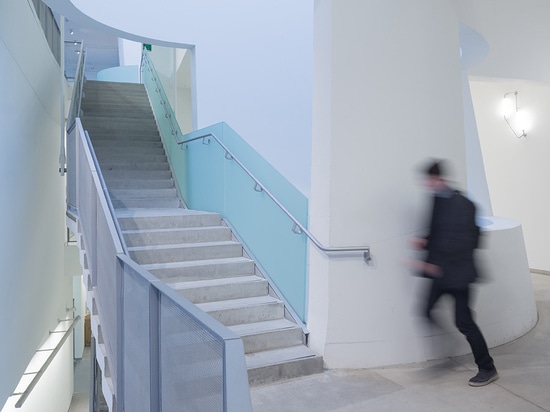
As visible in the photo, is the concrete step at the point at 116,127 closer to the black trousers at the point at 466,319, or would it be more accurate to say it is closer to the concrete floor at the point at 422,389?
the concrete floor at the point at 422,389

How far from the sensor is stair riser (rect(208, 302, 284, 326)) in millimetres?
4312

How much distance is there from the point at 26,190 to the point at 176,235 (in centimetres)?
300

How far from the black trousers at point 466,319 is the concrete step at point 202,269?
2.21 metres

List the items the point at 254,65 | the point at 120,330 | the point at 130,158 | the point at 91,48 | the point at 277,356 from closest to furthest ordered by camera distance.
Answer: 1. the point at 120,330
2. the point at 277,356
3. the point at 130,158
4. the point at 254,65
5. the point at 91,48

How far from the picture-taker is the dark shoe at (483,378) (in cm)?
345

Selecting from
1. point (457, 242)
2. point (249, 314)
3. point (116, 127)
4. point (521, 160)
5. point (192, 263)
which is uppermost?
point (116, 127)

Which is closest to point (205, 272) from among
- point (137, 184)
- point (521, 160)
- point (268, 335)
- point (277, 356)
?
point (268, 335)

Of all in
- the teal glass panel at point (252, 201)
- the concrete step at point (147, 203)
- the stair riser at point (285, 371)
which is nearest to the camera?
the stair riser at point (285, 371)

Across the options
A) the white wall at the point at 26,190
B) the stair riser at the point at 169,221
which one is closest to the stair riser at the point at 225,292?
the stair riser at the point at 169,221

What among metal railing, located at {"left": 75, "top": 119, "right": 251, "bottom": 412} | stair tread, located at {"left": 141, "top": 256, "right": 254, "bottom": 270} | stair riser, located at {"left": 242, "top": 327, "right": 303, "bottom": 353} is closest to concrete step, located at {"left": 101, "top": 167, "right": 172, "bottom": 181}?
stair tread, located at {"left": 141, "top": 256, "right": 254, "bottom": 270}

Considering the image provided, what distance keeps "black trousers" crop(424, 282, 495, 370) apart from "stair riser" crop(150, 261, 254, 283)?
2197 millimetres

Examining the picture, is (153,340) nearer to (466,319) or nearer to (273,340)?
(273,340)

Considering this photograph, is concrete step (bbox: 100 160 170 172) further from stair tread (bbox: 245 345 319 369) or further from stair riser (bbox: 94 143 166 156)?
stair tread (bbox: 245 345 319 369)

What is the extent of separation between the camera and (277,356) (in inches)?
155
